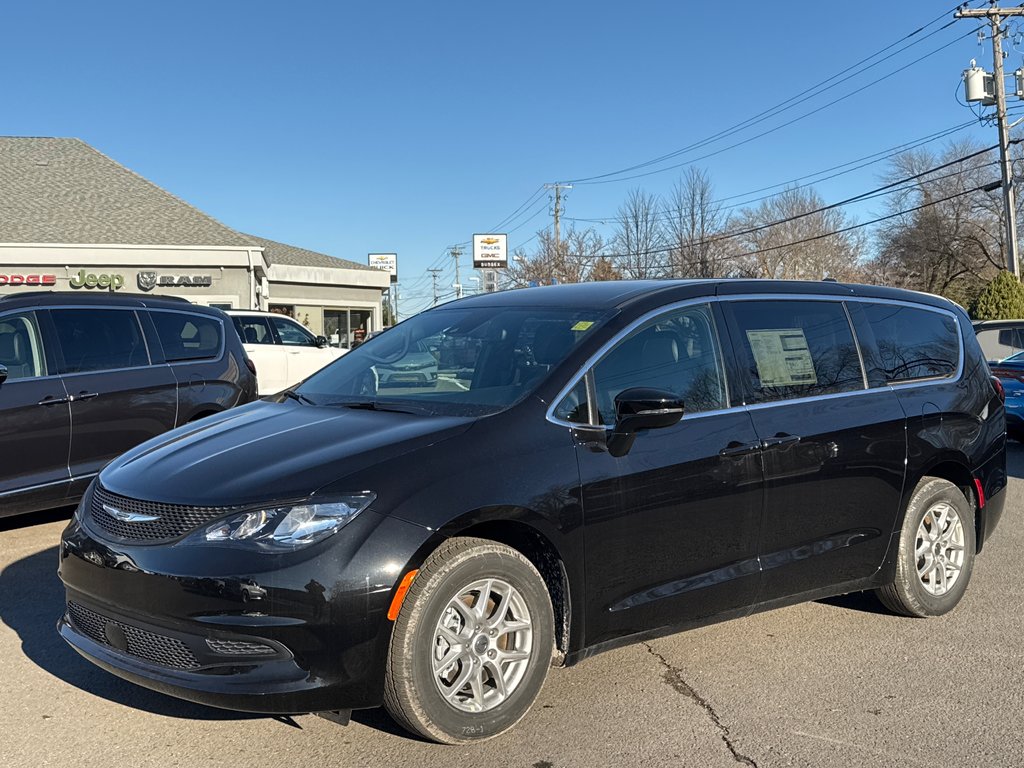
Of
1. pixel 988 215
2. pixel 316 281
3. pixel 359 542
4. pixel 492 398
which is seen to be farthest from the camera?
pixel 988 215

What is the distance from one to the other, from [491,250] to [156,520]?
75500mm

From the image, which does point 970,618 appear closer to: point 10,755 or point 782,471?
point 782,471

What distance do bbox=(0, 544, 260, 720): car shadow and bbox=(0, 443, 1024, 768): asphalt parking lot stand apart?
0.01 m

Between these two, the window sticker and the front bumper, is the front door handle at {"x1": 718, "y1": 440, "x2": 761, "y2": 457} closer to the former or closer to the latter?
the window sticker

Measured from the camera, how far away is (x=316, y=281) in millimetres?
37062

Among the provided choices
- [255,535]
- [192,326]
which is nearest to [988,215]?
[192,326]

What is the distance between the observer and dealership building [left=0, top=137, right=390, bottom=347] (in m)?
26.4

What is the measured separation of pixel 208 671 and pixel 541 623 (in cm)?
125

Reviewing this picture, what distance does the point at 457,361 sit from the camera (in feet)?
14.8

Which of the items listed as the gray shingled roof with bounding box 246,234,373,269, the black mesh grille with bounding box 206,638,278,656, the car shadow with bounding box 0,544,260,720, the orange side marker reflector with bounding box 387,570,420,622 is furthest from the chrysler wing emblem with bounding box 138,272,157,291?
the orange side marker reflector with bounding box 387,570,420,622

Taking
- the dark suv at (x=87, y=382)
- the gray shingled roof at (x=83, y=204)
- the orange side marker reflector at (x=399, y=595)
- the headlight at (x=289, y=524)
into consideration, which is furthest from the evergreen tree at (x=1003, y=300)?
the headlight at (x=289, y=524)

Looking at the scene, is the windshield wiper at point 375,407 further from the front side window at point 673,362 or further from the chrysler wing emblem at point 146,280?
the chrysler wing emblem at point 146,280

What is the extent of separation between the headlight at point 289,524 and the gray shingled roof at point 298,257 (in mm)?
34760

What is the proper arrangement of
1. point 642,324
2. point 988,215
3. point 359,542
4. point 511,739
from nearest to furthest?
point 359,542 < point 511,739 < point 642,324 < point 988,215
